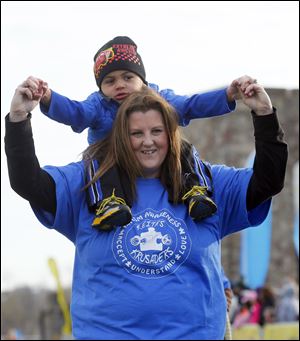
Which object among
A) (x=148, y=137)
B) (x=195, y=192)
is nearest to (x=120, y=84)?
(x=148, y=137)

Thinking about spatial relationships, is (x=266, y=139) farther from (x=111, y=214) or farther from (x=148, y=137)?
(x=111, y=214)

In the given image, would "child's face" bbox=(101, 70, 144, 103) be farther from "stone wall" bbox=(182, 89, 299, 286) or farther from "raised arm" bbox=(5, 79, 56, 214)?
"stone wall" bbox=(182, 89, 299, 286)

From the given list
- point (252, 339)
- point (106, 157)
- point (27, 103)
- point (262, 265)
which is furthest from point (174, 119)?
point (262, 265)

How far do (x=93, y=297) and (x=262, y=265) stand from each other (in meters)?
12.6

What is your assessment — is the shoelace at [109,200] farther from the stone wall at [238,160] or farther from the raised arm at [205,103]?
the stone wall at [238,160]

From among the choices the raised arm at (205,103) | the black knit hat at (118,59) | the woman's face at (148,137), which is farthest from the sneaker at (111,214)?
the black knit hat at (118,59)

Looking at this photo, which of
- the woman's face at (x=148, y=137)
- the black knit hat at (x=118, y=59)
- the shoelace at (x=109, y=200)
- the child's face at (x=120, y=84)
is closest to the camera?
the shoelace at (x=109, y=200)

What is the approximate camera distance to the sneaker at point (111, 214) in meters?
3.63

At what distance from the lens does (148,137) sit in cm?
384

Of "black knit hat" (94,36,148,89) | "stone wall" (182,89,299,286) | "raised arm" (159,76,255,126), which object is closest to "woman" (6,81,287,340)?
"raised arm" (159,76,255,126)

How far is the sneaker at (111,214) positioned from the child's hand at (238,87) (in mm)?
715

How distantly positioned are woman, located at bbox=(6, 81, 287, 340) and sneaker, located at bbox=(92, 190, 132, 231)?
50 millimetres

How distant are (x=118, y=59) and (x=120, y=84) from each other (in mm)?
165

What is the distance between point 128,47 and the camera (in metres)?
4.82
